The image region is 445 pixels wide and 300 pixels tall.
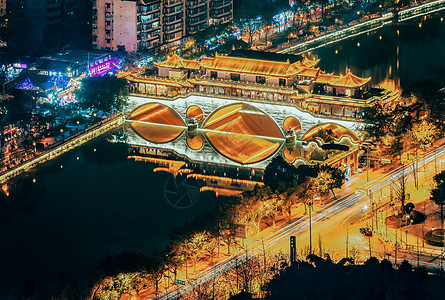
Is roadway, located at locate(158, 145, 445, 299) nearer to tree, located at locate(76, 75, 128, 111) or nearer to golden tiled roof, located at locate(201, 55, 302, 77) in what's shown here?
golden tiled roof, located at locate(201, 55, 302, 77)

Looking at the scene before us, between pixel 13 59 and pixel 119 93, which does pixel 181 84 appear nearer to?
pixel 119 93

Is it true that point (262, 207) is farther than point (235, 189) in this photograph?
No

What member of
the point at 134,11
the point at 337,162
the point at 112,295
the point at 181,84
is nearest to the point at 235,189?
the point at 337,162

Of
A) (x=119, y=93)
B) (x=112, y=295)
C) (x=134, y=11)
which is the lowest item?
(x=112, y=295)

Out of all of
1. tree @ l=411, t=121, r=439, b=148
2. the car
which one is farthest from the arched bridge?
the car

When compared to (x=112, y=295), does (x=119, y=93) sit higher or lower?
higher

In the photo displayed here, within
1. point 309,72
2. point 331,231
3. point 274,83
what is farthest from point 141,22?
point 331,231
